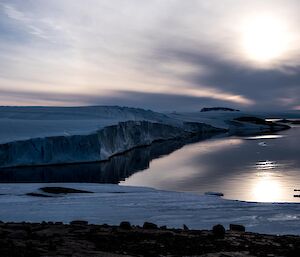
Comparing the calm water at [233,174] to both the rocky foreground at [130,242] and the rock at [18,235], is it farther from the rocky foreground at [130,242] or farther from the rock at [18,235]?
the rock at [18,235]

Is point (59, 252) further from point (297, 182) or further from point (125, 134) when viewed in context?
point (125, 134)

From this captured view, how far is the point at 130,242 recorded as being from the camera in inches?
290

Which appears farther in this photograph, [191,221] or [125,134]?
[125,134]

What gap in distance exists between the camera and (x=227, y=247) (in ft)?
23.9

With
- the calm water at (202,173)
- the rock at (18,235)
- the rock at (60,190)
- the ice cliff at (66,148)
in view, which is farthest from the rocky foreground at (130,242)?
the ice cliff at (66,148)

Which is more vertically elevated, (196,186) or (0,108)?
(0,108)

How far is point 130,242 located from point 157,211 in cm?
471

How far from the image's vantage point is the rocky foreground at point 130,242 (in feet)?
21.3

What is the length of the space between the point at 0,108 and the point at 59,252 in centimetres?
4341

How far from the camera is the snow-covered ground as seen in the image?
35.4 ft

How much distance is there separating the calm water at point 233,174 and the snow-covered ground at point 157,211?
3613mm

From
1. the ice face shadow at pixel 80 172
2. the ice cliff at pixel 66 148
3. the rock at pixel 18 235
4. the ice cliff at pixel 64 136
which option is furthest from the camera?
the ice cliff at pixel 64 136

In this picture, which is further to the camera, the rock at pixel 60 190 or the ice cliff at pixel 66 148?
the ice cliff at pixel 66 148

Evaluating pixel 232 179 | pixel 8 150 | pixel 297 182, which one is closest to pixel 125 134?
pixel 8 150
